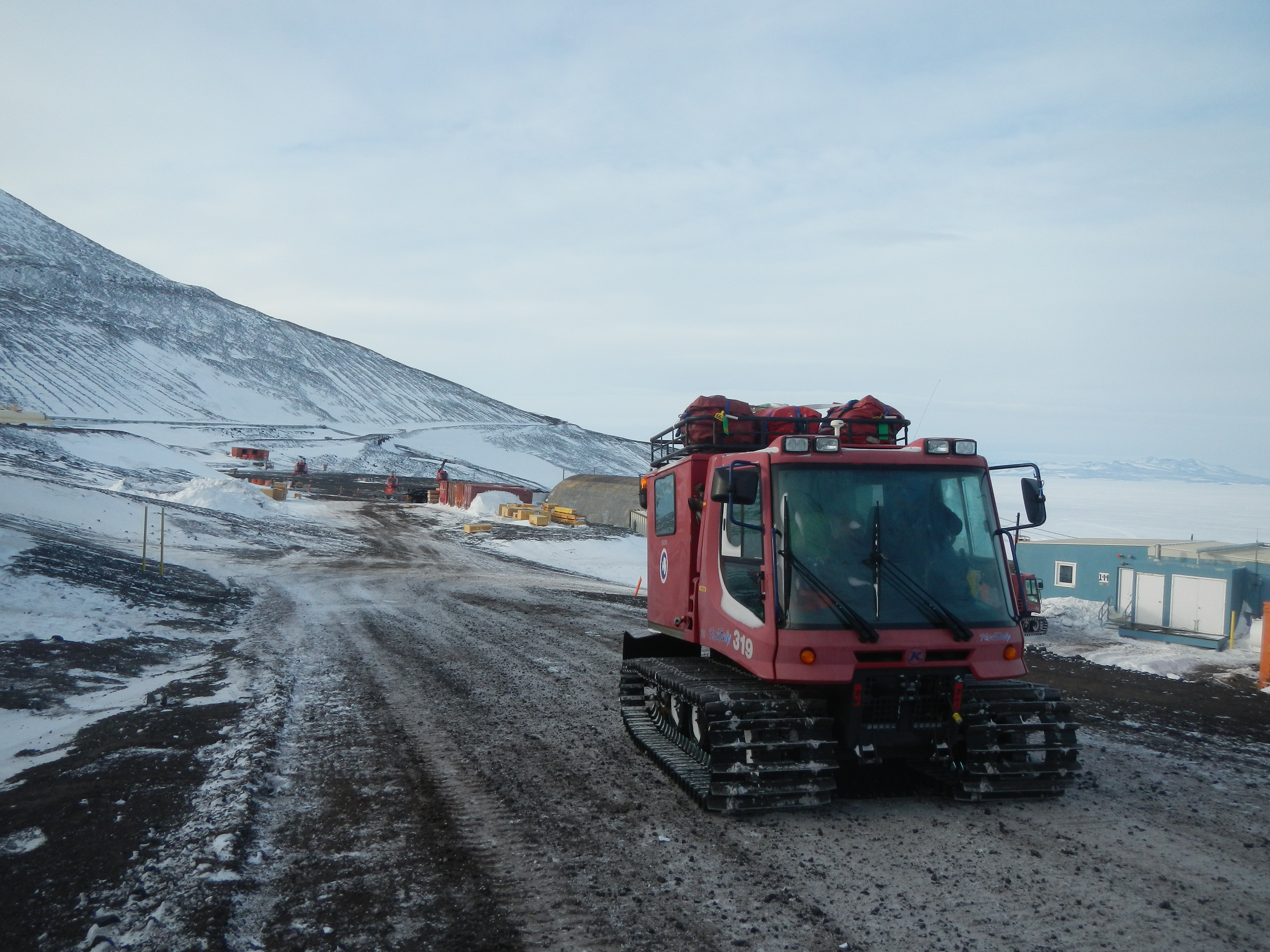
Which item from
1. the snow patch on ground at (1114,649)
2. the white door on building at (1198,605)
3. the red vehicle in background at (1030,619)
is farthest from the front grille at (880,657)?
the white door on building at (1198,605)

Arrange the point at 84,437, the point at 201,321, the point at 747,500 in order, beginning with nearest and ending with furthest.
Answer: the point at 747,500 → the point at 84,437 → the point at 201,321

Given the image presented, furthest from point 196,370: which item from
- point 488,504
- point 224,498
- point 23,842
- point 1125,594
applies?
point 23,842

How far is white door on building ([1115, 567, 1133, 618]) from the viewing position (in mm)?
19141

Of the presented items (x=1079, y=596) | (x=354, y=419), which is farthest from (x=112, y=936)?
(x=354, y=419)

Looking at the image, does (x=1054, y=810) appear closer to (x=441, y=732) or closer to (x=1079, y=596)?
(x=441, y=732)

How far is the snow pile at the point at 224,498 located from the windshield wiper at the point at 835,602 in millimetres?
32466

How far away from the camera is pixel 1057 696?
21.1 feet

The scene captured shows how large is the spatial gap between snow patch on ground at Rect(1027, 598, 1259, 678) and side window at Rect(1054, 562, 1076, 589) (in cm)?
41

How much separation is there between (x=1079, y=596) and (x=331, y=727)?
18.7 m

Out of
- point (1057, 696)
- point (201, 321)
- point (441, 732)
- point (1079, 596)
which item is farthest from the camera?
point (201, 321)

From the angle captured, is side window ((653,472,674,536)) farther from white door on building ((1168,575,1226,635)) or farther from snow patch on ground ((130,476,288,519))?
snow patch on ground ((130,476,288,519))

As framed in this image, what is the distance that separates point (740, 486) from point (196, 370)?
131m

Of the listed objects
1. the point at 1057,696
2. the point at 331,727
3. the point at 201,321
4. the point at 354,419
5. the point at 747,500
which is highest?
the point at 201,321

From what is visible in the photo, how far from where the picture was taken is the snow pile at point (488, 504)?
44938 millimetres
